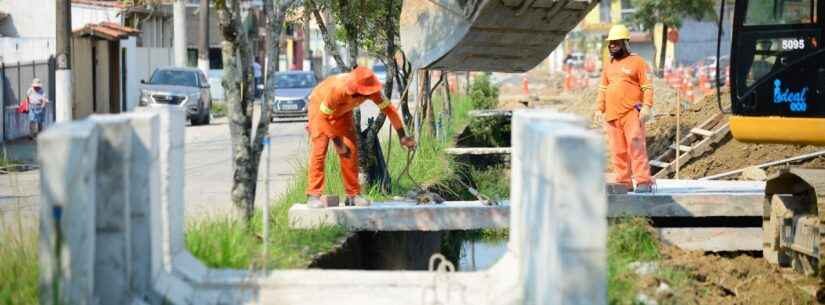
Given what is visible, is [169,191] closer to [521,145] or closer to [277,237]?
[521,145]

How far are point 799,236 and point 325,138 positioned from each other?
4023 mm

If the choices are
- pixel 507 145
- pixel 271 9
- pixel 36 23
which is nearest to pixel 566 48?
pixel 36 23

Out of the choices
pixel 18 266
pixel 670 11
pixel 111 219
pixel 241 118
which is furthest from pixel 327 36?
pixel 670 11

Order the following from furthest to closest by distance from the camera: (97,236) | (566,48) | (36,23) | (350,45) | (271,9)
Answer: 1. (566,48)
2. (36,23)
3. (350,45)
4. (271,9)
5. (97,236)

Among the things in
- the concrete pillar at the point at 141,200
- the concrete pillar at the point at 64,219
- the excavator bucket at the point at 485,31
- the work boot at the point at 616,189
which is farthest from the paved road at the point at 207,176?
the work boot at the point at 616,189

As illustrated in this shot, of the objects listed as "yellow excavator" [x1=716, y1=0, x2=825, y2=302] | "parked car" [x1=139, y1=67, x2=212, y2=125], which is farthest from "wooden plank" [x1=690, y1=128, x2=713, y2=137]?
"parked car" [x1=139, y1=67, x2=212, y2=125]

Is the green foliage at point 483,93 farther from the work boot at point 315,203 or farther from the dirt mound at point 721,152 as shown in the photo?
the work boot at point 315,203

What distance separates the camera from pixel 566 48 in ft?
319

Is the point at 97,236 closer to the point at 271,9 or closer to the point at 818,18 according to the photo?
the point at 271,9

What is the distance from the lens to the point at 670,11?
53594mm

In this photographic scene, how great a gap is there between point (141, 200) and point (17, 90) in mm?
22171

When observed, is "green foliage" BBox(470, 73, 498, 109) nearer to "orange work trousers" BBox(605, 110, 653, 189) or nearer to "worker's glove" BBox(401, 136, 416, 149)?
"orange work trousers" BBox(605, 110, 653, 189)

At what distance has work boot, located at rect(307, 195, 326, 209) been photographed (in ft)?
43.0

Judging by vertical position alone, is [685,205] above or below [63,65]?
below
